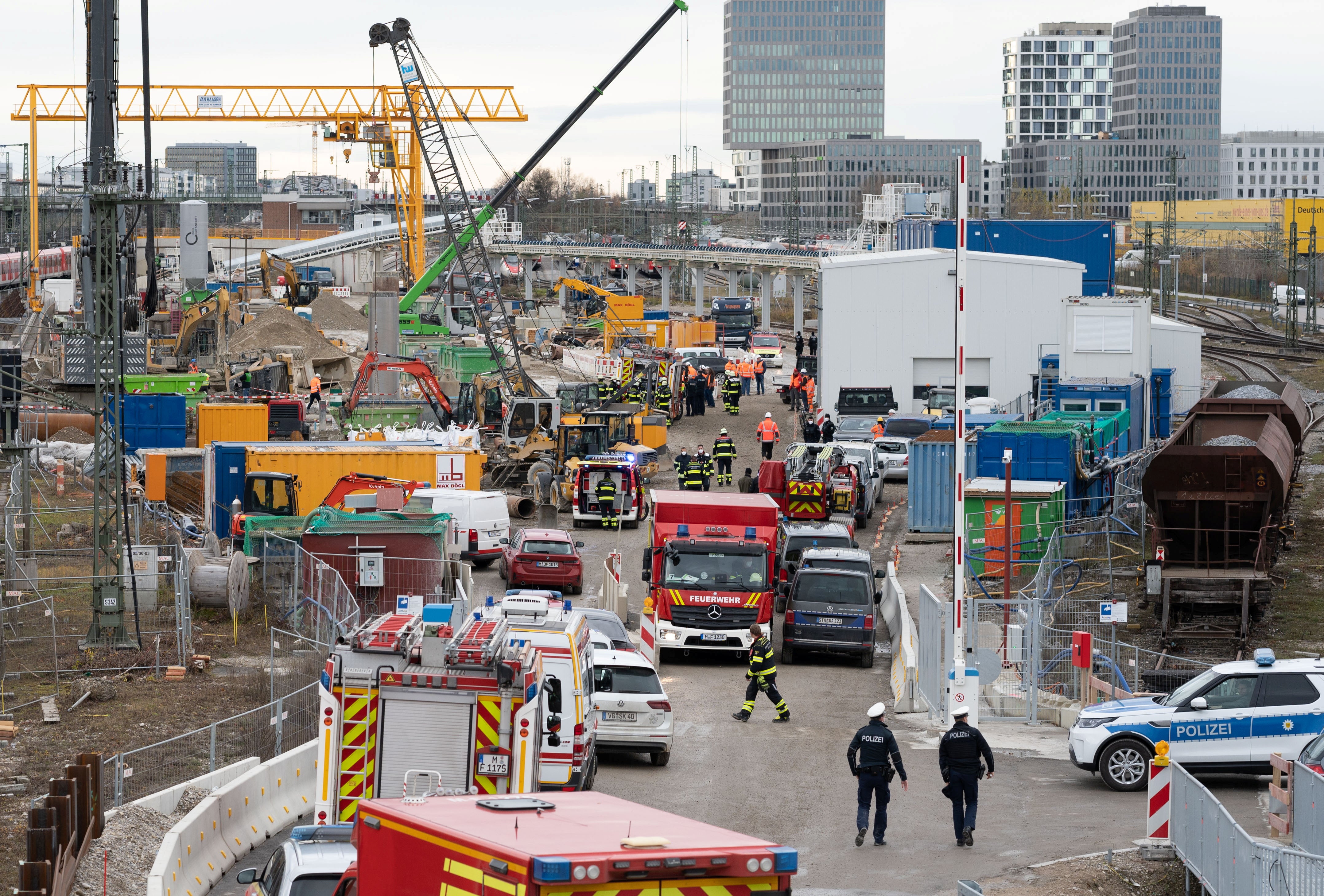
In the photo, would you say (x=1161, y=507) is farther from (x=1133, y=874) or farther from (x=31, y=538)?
(x=31, y=538)

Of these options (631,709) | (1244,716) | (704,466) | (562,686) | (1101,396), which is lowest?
(631,709)

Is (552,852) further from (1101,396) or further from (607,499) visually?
(1101,396)

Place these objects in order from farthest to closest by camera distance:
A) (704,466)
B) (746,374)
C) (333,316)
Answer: (333,316)
(746,374)
(704,466)

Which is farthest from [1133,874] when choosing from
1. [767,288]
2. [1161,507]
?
[767,288]

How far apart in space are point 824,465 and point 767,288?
76768mm

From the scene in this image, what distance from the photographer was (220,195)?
180875 mm

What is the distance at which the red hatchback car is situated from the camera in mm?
28844

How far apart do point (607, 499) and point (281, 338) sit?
31163 mm

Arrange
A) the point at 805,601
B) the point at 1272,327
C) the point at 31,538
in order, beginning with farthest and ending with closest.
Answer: the point at 1272,327 → the point at 31,538 → the point at 805,601

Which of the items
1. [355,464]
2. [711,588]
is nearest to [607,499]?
[355,464]

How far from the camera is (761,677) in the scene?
66.9 feet

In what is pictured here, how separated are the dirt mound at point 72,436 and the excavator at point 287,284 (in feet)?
136

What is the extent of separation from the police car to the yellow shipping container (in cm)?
1885

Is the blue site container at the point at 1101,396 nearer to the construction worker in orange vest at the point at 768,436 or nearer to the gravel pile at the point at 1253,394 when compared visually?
the gravel pile at the point at 1253,394
